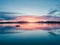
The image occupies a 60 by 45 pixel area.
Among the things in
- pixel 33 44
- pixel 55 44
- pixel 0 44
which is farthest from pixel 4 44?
pixel 55 44

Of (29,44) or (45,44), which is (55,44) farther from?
(29,44)

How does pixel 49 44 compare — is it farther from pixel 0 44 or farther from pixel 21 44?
pixel 0 44

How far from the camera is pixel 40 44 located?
11.5 meters

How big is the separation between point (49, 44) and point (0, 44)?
14.4 feet

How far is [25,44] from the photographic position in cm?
1150

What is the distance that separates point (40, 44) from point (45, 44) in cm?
44

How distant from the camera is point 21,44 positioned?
37.7ft

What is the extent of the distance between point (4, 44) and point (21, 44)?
5.08 feet

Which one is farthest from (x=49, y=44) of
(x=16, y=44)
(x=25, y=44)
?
(x=16, y=44)

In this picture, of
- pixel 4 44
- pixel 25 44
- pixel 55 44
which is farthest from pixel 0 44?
pixel 55 44

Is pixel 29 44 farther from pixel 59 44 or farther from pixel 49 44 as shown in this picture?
pixel 59 44

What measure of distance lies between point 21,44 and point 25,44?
0.36 metres

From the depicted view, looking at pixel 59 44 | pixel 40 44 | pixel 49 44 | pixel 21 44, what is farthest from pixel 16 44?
pixel 59 44

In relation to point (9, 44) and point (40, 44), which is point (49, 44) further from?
point (9, 44)
